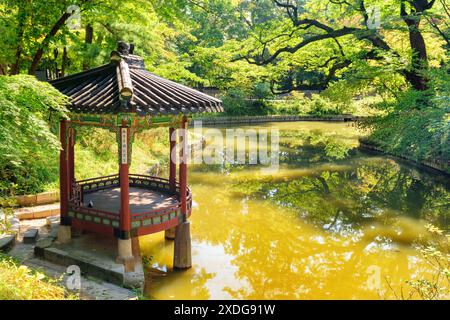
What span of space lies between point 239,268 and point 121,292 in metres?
3.13

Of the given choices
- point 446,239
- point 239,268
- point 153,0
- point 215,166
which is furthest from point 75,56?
point 446,239

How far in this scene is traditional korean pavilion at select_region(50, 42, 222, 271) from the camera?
782 cm

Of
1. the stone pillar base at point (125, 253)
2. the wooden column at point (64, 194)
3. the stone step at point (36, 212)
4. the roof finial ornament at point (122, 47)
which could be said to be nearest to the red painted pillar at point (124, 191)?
the stone pillar base at point (125, 253)

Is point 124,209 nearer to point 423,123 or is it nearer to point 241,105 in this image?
point 423,123

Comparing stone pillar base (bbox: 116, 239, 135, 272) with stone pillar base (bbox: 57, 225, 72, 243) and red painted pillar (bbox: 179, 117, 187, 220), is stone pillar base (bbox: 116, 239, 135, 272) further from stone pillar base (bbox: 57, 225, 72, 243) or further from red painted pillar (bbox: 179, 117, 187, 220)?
stone pillar base (bbox: 57, 225, 72, 243)

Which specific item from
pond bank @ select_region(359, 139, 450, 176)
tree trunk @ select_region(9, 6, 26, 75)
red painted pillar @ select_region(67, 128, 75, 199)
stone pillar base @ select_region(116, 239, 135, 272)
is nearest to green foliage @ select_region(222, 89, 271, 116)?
pond bank @ select_region(359, 139, 450, 176)

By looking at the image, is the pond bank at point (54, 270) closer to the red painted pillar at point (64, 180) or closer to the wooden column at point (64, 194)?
the wooden column at point (64, 194)

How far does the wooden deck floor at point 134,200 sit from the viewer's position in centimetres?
952

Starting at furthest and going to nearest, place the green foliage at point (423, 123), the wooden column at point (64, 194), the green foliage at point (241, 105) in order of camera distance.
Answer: the green foliage at point (241, 105)
the green foliage at point (423, 123)
the wooden column at point (64, 194)

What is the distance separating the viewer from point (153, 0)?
1412 cm

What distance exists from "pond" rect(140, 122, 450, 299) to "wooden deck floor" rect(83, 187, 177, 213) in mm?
1275

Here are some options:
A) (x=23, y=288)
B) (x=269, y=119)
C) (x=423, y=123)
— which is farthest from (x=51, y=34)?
(x=269, y=119)

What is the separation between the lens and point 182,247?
920 cm

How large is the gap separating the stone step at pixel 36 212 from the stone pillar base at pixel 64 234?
2510mm
